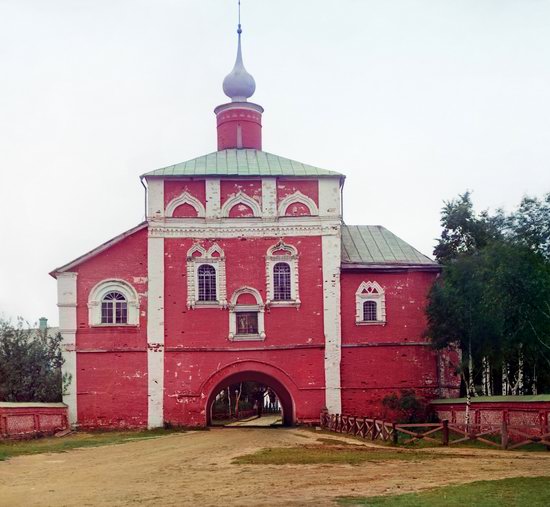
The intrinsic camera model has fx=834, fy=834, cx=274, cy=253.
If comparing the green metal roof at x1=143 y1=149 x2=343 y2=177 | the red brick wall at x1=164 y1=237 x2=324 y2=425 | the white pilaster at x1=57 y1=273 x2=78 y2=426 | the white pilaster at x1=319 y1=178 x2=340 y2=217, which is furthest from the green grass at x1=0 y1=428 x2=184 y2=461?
the white pilaster at x1=319 y1=178 x2=340 y2=217

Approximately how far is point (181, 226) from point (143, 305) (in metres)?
3.13

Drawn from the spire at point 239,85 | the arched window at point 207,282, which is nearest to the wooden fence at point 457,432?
the arched window at point 207,282

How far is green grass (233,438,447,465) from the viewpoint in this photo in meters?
17.1

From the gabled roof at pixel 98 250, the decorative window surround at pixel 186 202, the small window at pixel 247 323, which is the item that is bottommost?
the small window at pixel 247 323

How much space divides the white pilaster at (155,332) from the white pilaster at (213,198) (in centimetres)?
204

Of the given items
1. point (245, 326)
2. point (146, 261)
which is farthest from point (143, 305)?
point (245, 326)

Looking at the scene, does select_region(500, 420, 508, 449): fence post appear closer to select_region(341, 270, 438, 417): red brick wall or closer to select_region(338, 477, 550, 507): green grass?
select_region(338, 477, 550, 507): green grass

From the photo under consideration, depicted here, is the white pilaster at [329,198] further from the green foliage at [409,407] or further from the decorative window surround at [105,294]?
the decorative window surround at [105,294]

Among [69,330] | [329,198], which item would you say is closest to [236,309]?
[329,198]

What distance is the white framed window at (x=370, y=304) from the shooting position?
98.2ft

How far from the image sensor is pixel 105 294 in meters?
29.5

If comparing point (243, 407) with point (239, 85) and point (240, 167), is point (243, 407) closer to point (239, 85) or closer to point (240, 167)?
point (239, 85)

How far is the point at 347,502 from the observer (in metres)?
11.8

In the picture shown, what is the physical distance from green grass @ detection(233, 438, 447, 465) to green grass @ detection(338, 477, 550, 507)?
13.3ft
